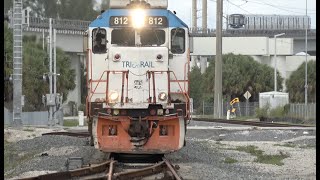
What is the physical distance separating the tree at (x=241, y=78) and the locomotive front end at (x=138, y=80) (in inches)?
2077

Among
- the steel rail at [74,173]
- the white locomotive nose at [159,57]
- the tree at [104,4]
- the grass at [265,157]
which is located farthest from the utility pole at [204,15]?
the steel rail at [74,173]

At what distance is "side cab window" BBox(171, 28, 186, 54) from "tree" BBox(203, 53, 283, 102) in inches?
2072

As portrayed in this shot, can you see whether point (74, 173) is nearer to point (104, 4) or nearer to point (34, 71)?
point (104, 4)

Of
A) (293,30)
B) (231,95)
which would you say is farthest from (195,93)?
(293,30)

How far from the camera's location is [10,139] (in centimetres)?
2408

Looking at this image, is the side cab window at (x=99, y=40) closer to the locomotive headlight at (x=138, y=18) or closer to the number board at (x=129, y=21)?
the number board at (x=129, y=21)

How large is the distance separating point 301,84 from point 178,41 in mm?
54446

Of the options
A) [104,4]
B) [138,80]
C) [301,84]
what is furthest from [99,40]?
[301,84]

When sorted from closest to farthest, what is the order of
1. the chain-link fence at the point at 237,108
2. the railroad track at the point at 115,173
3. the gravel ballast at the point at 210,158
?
the railroad track at the point at 115,173
the gravel ballast at the point at 210,158
the chain-link fence at the point at 237,108

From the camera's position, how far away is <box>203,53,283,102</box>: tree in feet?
216

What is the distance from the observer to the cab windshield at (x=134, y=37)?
1295 cm

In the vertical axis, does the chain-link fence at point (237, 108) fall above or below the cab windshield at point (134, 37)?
below

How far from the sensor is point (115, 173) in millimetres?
11008

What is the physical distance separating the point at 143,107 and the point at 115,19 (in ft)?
7.22
